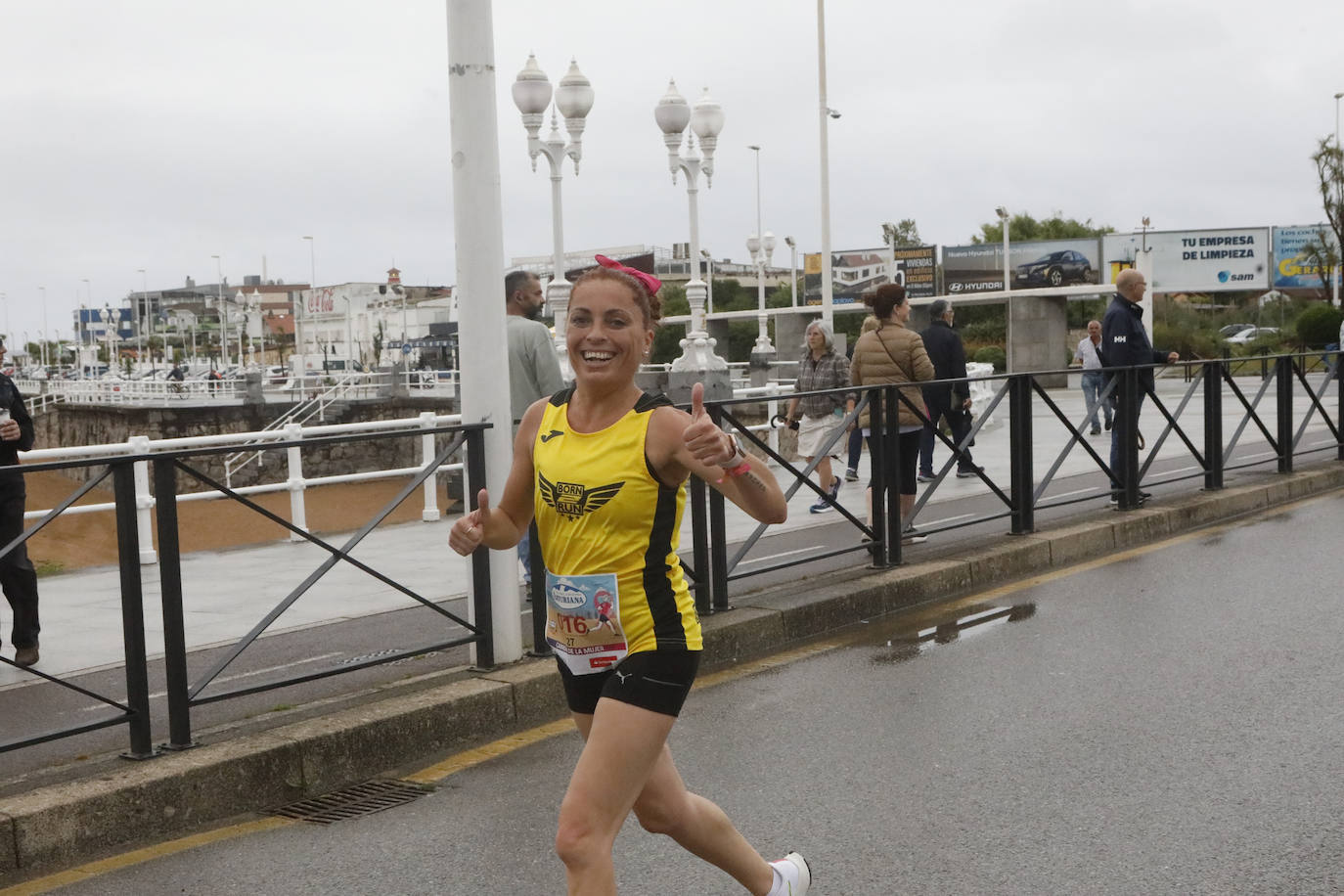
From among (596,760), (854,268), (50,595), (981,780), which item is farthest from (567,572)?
(854,268)

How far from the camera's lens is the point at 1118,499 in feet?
34.8

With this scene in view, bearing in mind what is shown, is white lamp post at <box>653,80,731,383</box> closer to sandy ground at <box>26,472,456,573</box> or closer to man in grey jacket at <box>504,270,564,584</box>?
sandy ground at <box>26,472,456,573</box>

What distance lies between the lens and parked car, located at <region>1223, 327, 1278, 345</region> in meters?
51.3

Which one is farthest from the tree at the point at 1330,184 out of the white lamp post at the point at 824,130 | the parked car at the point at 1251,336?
the white lamp post at the point at 824,130

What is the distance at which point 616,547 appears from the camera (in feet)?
10.00

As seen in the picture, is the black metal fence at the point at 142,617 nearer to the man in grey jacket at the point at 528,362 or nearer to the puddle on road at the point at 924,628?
the man in grey jacket at the point at 528,362

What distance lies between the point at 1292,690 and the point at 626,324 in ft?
12.9

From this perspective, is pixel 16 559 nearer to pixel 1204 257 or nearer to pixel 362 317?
pixel 1204 257

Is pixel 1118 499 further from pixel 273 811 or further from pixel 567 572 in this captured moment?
pixel 567 572

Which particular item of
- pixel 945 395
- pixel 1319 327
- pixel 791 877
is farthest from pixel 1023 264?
pixel 791 877

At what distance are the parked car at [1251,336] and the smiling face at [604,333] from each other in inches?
2004

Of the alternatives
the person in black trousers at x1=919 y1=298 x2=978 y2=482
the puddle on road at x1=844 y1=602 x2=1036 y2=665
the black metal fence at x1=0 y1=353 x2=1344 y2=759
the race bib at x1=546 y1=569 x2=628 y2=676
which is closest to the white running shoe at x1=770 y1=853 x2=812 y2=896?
the race bib at x1=546 y1=569 x2=628 y2=676

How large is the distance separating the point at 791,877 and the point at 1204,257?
225 feet

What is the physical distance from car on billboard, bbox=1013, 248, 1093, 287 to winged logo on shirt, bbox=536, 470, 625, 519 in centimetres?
5731
